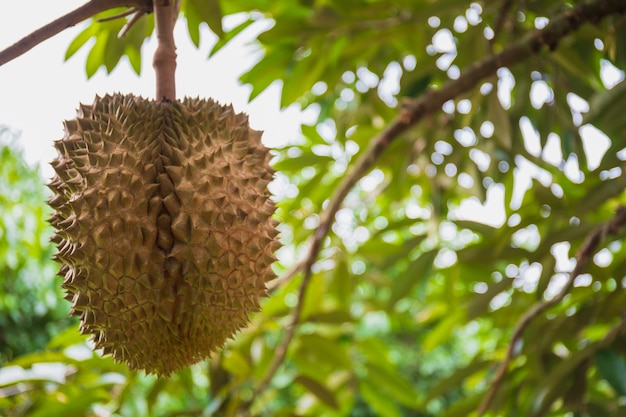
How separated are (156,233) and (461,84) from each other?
2.25ft

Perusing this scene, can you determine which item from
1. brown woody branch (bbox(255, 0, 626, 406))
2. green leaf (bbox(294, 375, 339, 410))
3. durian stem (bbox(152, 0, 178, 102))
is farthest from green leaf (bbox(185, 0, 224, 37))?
green leaf (bbox(294, 375, 339, 410))

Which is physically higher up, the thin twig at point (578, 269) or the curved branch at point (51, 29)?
the curved branch at point (51, 29)

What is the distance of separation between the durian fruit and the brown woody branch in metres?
0.55

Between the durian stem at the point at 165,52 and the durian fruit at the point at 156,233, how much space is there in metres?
0.02

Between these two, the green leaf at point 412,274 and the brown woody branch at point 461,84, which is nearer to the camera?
the brown woody branch at point 461,84

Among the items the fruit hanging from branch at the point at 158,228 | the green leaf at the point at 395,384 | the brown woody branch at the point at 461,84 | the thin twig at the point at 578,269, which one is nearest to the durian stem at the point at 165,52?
the fruit hanging from branch at the point at 158,228

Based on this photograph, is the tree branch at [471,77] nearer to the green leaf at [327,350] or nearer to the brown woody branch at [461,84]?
the brown woody branch at [461,84]

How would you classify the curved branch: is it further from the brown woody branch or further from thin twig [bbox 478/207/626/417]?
thin twig [bbox 478/207/626/417]

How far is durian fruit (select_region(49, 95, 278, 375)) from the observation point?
2.11 feet

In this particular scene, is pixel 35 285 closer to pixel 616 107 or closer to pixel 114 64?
pixel 114 64

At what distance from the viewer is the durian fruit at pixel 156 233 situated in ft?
2.11

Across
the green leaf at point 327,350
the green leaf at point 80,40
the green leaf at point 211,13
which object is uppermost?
the green leaf at point 80,40

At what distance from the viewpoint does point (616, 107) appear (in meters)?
1.12

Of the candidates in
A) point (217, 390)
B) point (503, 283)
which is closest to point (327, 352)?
point (217, 390)
